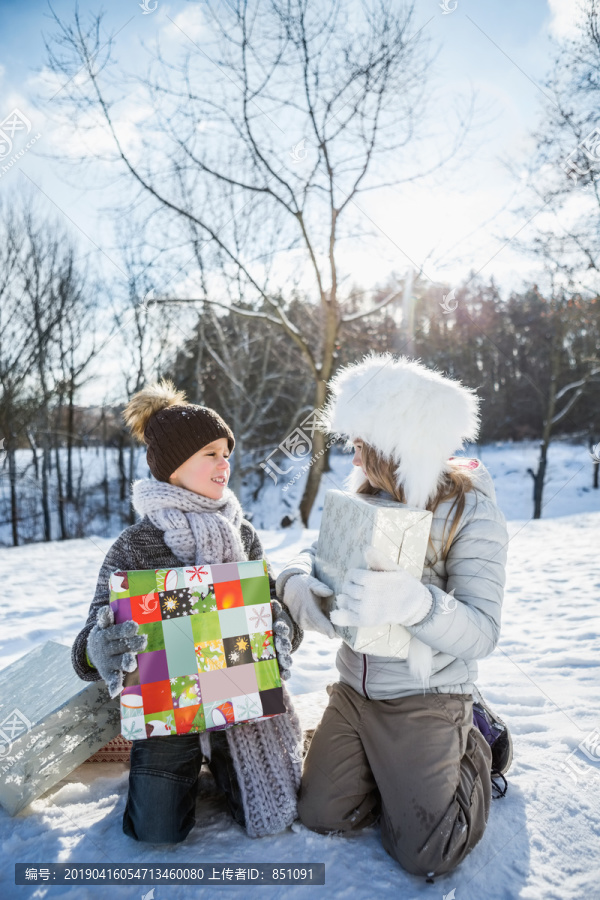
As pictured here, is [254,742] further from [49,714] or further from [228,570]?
[49,714]

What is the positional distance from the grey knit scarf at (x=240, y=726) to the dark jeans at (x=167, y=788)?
67 millimetres

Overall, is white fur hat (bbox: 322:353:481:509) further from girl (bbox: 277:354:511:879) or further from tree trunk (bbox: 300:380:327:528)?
tree trunk (bbox: 300:380:327:528)

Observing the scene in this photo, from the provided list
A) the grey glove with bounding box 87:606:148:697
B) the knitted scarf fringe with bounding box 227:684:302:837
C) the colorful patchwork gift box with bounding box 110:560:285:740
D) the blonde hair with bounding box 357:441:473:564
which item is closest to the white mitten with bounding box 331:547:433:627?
the blonde hair with bounding box 357:441:473:564

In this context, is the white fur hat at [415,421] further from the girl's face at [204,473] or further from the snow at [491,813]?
the snow at [491,813]

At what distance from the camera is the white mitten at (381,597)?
164cm

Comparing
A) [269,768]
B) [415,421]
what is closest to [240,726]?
[269,768]

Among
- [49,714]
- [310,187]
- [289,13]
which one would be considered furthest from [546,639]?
[289,13]

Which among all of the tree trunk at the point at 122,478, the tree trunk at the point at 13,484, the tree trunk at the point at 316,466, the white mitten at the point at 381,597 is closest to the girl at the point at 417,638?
the white mitten at the point at 381,597

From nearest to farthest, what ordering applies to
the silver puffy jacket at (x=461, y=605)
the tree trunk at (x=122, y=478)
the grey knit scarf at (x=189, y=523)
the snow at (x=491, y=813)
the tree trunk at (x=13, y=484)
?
1. the snow at (x=491, y=813)
2. the silver puffy jacket at (x=461, y=605)
3. the grey knit scarf at (x=189, y=523)
4. the tree trunk at (x=13, y=484)
5. the tree trunk at (x=122, y=478)

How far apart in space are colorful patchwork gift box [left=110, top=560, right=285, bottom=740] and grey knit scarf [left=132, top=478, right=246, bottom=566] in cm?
15

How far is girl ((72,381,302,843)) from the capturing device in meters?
1.78

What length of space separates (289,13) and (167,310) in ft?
21.9

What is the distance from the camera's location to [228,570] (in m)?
1.90

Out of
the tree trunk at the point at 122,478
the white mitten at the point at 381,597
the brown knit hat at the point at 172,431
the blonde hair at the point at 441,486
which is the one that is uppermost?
the brown knit hat at the point at 172,431
